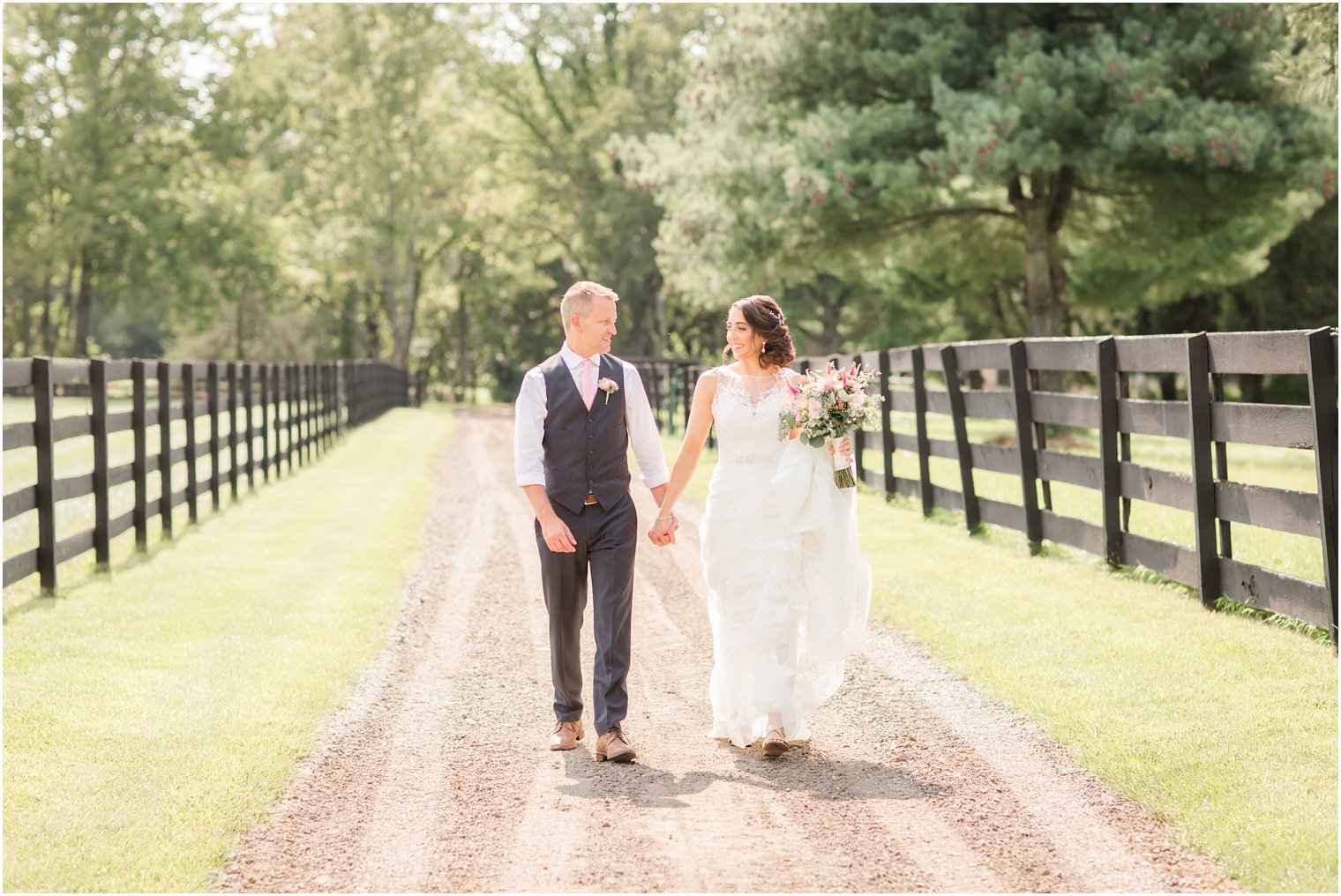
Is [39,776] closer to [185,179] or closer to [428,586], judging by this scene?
[428,586]

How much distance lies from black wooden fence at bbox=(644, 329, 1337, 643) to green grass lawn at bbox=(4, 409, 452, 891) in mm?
4969

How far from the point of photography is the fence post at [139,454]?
11375 millimetres

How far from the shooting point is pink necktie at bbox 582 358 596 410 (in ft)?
17.9

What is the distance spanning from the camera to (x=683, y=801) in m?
4.82

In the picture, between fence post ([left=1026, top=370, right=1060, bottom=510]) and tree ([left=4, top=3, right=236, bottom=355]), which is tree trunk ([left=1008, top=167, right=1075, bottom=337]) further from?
tree ([left=4, top=3, right=236, bottom=355])

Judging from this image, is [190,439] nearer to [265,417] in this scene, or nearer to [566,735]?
[265,417]

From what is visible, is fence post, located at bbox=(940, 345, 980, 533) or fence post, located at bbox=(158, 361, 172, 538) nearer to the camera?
fence post, located at bbox=(940, 345, 980, 533)

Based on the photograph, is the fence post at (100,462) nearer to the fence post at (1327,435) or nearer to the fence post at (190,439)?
the fence post at (190,439)

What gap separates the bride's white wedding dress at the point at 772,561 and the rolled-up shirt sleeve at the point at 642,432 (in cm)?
25

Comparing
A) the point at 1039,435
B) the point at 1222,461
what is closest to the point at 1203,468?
the point at 1222,461

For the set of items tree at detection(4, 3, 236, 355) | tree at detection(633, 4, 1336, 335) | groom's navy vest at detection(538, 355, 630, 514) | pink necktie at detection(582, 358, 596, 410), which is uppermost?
tree at detection(4, 3, 236, 355)

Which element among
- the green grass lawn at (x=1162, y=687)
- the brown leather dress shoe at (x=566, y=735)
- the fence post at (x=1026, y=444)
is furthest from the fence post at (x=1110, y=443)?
the brown leather dress shoe at (x=566, y=735)

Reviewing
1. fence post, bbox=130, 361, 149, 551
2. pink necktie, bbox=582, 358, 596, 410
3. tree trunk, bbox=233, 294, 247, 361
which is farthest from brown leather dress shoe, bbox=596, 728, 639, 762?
tree trunk, bbox=233, 294, 247, 361

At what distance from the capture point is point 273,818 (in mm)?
4645
